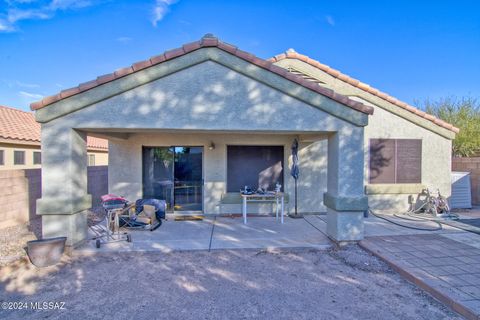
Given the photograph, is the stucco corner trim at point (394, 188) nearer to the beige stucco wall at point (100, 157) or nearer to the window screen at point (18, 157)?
the window screen at point (18, 157)

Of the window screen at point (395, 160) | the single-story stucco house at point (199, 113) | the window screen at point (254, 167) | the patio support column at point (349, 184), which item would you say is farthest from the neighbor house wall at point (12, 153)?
the window screen at point (395, 160)

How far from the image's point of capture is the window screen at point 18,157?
34.5 feet

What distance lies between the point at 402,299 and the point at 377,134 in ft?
21.2

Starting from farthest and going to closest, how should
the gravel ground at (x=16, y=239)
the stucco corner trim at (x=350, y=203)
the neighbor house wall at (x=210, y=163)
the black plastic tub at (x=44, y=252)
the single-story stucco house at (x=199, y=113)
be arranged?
the neighbor house wall at (x=210, y=163), the stucco corner trim at (x=350, y=203), the single-story stucco house at (x=199, y=113), the gravel ground at (x=16, y=239), the black plastic tub at (x=44, y=252)

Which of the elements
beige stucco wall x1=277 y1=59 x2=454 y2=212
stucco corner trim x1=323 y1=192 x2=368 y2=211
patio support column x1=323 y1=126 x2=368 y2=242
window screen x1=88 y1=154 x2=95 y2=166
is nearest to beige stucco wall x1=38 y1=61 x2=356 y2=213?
patio support column x1=323 y1=126 x2=368 y2=242

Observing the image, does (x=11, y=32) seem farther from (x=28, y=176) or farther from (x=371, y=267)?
(x=371, y=267)

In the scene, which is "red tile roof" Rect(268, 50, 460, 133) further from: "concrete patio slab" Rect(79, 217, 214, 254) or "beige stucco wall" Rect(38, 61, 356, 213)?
"concrete patio slab" Rect(79, 217, 214, 254)

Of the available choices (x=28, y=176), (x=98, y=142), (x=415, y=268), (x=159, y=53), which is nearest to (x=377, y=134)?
(x=415, y=268)

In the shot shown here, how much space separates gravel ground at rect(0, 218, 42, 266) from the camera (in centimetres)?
504

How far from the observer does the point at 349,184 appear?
5.68m

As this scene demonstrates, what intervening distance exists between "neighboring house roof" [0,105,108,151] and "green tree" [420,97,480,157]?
821 inches

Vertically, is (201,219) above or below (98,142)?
below

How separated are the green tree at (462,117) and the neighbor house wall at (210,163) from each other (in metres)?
10.4

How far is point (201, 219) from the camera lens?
8156 mm
